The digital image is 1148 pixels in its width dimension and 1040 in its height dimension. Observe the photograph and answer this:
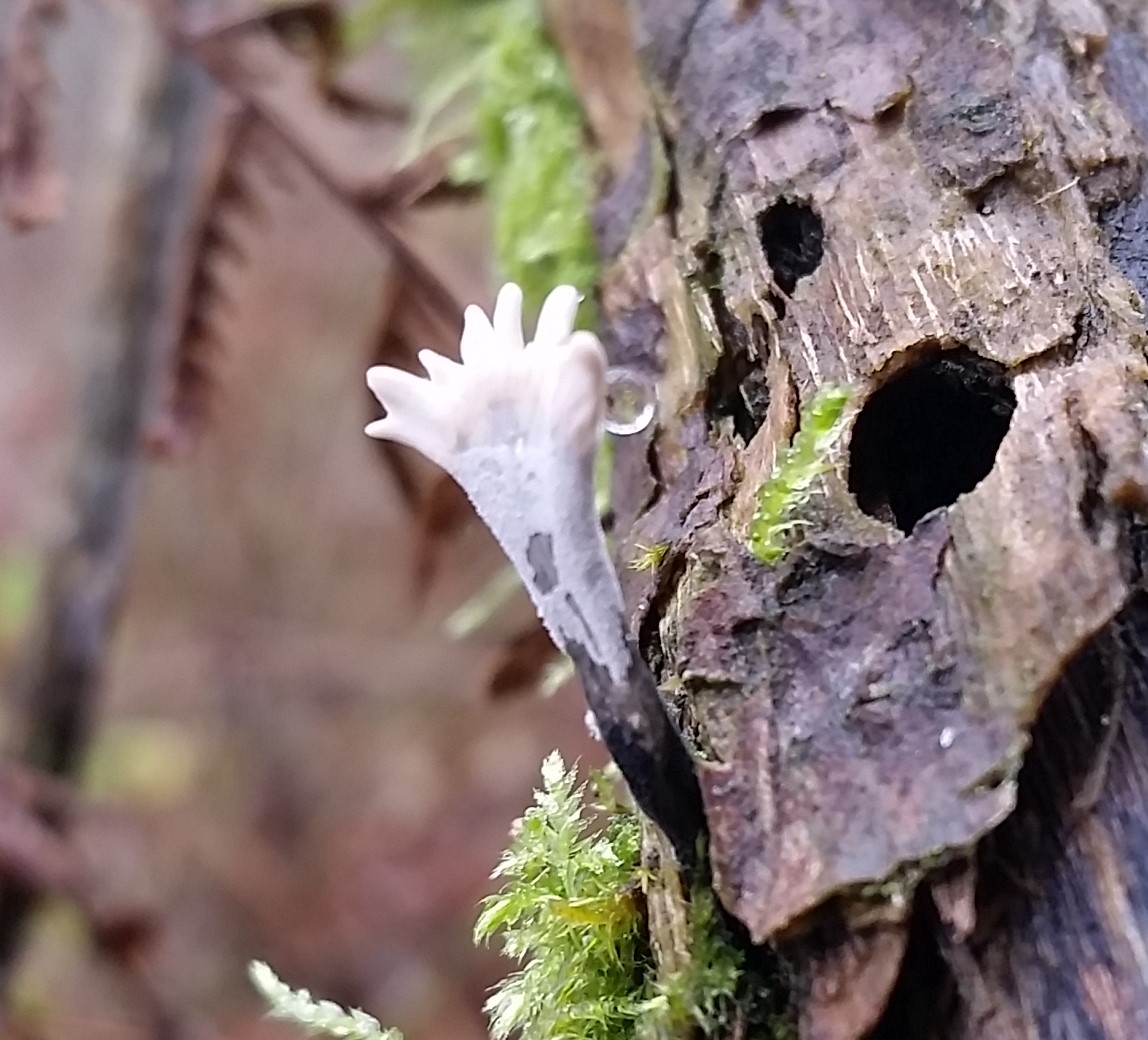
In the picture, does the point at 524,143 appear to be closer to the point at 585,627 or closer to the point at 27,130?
the point at 27,130

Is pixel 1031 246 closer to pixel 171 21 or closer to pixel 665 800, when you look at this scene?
pixel 665 800

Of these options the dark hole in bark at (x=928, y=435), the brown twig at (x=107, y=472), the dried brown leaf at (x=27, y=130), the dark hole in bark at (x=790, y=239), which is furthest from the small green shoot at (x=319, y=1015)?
the brown twig at (x=107, y=472)

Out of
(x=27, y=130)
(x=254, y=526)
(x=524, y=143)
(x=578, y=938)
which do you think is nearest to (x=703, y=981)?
(x=578, y=938)

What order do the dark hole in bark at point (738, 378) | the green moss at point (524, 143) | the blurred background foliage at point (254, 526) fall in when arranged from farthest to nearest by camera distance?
the blurred background foliage at point (254, 526), the green moss at point (524, 143), the dark hole in bark at point (738, 378)

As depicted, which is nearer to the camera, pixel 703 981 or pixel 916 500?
pixel 703 981

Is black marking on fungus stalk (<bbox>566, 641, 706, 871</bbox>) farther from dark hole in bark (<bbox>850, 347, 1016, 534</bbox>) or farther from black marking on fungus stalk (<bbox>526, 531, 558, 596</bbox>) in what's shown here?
dark hole in bark (<bbox>850, 347, 1016, 534</bbox>)

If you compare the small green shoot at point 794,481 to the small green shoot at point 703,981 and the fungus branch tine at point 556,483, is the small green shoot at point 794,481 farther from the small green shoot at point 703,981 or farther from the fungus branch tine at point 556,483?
the small green shoot at point 703,981

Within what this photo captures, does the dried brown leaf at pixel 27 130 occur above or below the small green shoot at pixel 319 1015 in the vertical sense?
above

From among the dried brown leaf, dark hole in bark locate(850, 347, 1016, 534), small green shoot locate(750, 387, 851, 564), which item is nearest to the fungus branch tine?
small green shoot locate(750, 387, 851, 564)
